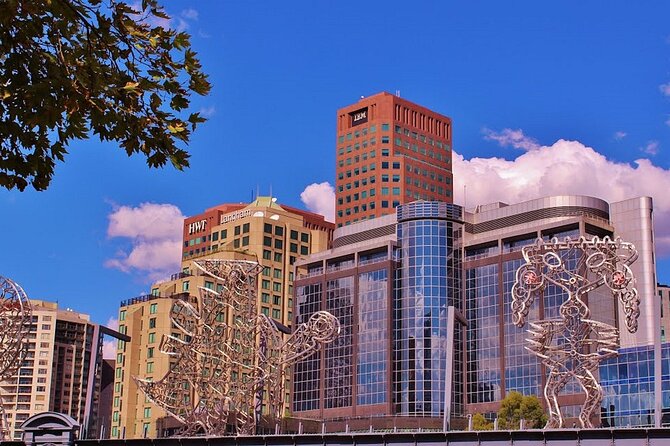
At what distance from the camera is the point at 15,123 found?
1422cm

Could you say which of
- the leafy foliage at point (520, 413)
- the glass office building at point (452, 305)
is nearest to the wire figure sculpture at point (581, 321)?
the leafy foliage at point (520, 413)

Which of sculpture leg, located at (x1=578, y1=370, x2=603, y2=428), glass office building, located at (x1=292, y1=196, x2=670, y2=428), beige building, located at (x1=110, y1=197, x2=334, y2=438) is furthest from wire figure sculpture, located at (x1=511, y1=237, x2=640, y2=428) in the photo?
beige building, located at (x1=110, y1=197, x2=334, y2=438)

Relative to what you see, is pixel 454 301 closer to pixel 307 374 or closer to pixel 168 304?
pixel 307 374

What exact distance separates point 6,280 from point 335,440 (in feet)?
113

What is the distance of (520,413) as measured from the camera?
120m

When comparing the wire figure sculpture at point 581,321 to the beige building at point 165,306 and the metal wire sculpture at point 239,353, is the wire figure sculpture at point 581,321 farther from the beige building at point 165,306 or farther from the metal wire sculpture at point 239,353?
the beige building at point 165,306

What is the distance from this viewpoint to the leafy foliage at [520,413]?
119m

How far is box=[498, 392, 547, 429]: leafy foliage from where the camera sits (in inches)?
4682

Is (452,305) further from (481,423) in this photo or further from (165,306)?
(165,306)

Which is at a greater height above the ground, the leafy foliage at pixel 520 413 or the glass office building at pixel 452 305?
the glass office building at pixel 452 305

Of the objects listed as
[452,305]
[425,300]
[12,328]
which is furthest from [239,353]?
[425,300]

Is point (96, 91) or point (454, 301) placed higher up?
point (454, 301)

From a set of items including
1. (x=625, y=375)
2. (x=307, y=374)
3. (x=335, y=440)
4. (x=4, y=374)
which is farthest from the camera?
(x=307, y=374)

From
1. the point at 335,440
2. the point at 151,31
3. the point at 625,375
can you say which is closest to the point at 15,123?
the point at 151,31
